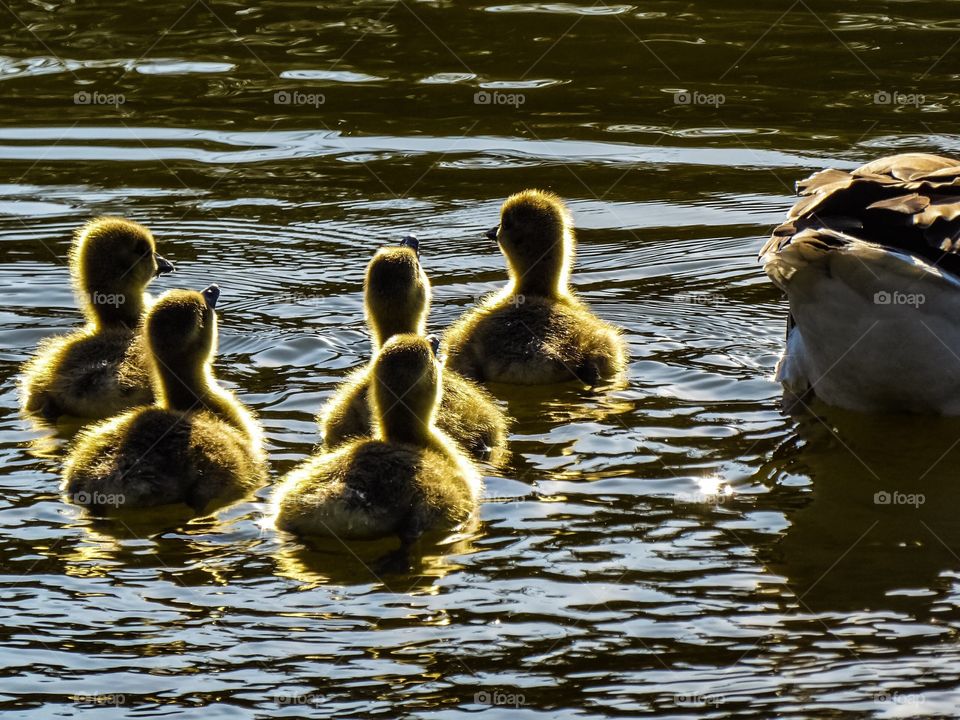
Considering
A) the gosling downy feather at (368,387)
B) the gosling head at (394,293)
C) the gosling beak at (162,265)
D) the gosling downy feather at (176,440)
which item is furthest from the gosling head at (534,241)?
the gosling downy feather at (176,440)

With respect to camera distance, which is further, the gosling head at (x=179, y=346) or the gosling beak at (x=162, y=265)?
the gosling beak at (x=162, y=265)

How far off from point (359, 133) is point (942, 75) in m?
5.16

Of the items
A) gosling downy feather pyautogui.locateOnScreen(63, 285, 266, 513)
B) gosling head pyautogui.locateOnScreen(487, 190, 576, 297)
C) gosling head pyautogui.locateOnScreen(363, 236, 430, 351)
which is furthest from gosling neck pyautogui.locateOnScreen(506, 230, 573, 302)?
gosling downy feather pyautogui.locateOnScreen(63, 285, 266, 513)

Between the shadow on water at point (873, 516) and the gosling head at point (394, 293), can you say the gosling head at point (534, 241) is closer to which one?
the gosling head at point (394, 293)

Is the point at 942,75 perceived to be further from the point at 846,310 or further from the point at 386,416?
the point at 386,416

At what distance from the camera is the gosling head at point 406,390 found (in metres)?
7.20

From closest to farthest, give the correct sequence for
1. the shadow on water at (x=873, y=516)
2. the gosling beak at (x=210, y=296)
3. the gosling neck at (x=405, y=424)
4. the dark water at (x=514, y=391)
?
1. the dark water at (x=514, y=391)
2. the shadow on water at (x=873, y=516)
3. the gosling neck at (x=405, y=424)
4. the gosling beak at (x=210, y=296)

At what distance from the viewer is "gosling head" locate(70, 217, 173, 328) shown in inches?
351

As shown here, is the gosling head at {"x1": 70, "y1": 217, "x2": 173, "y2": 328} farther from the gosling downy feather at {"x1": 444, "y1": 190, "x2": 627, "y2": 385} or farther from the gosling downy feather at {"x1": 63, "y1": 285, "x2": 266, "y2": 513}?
the gosling downy feather at {"x1": 444, "y1": 190, "x2": 627, "y2": 385}

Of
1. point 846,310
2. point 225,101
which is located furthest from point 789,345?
point 225,101

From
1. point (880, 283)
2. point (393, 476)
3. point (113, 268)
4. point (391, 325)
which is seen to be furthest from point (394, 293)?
point (880, 283)

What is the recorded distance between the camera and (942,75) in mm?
14266

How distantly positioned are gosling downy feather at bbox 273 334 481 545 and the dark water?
0.17 meters

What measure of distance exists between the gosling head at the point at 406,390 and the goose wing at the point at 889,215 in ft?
5.79
